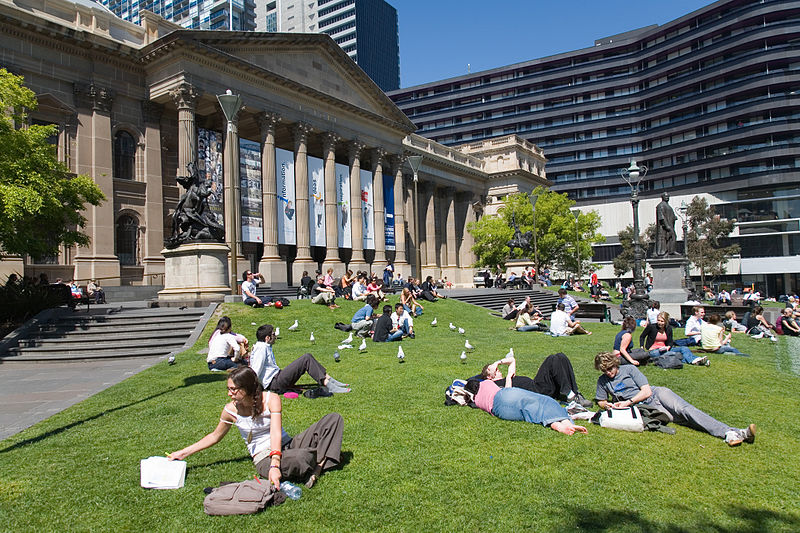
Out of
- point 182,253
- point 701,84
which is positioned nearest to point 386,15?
point 701,84

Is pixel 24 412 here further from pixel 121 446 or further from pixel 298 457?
pixel 298 457

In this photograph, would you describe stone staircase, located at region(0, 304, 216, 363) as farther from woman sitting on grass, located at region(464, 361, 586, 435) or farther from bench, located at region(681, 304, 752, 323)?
bench, located at region(681, 304, 752, 323)

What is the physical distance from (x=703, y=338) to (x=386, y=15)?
464ft

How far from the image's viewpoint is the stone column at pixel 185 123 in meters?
28.8

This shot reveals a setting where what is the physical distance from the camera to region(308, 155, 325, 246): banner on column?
37.1 metres

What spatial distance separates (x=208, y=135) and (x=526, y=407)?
2940 cm

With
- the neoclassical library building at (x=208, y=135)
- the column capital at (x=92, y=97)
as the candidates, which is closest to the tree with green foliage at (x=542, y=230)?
the neoclassical library building at (x=208, y=135)

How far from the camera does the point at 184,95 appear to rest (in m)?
28.8

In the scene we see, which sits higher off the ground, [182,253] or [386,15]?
[386,15]

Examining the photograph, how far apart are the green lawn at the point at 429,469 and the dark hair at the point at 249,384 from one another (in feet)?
2.90

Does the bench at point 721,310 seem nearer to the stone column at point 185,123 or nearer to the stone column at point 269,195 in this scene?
the stone column at point 269,195

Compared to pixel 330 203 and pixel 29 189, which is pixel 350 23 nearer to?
pixel 330 203

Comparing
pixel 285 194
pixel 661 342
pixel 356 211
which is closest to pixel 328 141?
pixel 356 211

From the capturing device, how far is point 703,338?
13.0m
